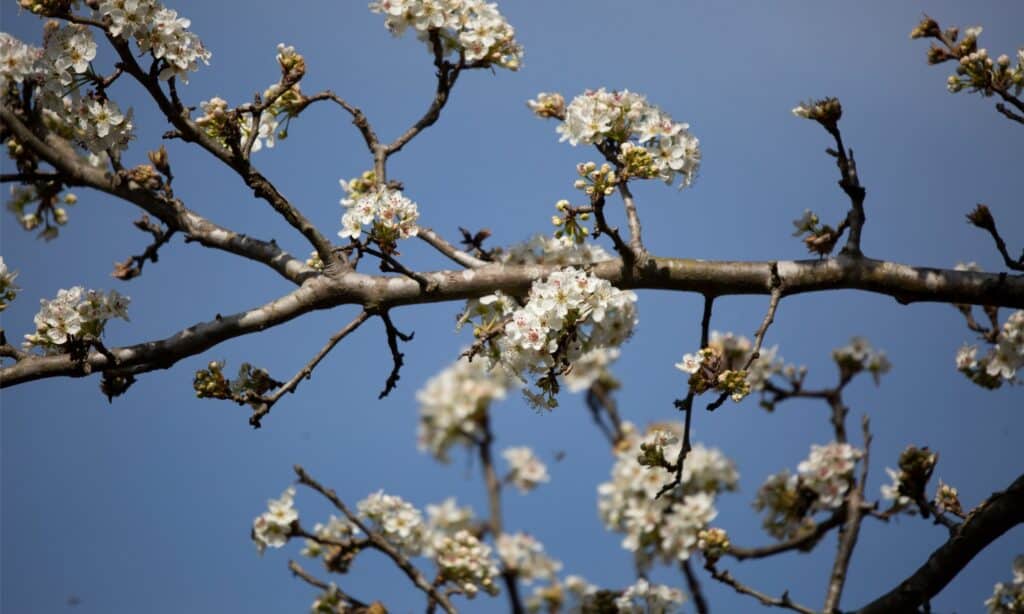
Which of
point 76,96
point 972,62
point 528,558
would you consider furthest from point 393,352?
point 528,558

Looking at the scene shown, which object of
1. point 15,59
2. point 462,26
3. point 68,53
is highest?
point 462,26

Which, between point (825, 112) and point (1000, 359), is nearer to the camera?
point (825, 112)

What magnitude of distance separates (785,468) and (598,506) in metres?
1.71

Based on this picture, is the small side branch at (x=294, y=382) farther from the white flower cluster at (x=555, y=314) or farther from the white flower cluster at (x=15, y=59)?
the white flower cluster at (x=15, y=59)

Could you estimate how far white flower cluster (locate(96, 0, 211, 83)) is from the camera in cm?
405

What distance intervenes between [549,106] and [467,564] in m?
3.37

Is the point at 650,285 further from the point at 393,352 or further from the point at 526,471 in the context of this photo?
the point at 526,471

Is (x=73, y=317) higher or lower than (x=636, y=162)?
lower

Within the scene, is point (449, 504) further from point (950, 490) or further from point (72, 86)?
point (72, 86)

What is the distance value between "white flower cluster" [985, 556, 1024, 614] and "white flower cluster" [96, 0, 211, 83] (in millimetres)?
5934

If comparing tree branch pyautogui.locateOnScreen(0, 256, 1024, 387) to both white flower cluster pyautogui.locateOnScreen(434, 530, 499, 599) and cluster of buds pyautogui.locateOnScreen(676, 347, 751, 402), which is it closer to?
cluster of buds pyautogui.locateOnScreen(676, 347, 751, 402)

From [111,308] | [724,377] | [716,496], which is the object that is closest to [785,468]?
[716,496]

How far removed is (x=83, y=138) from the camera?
4367 mm

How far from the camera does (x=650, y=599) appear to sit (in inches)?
234
